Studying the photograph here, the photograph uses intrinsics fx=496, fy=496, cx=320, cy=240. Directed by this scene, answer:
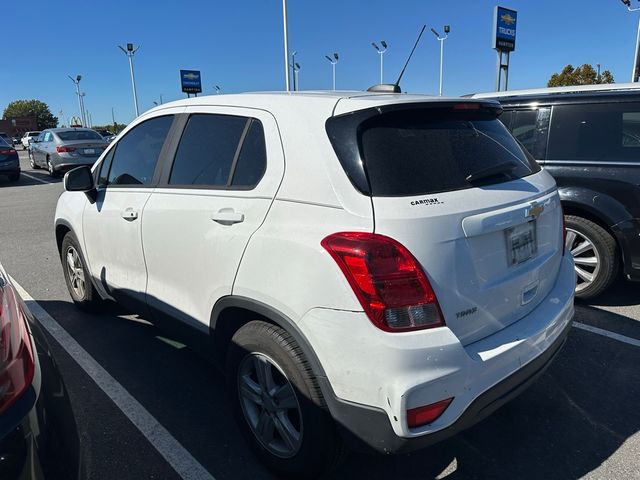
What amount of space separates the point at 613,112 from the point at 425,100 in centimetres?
286

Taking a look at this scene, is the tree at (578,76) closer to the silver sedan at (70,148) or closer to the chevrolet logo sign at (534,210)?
the silver sedan at (70,148)

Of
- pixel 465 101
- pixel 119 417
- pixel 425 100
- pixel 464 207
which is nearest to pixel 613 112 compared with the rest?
pixel 465 101

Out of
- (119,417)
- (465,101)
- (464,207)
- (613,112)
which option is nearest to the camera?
(464,207)

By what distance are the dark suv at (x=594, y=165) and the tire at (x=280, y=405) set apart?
3.30 metres

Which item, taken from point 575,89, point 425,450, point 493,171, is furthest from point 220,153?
point 575,89

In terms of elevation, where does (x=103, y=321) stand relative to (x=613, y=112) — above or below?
below

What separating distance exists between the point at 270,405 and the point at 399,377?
32.0 inches

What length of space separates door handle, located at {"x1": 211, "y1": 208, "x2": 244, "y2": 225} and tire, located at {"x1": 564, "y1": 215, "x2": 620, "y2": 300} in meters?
3.36

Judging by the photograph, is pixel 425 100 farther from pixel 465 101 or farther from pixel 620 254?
pixel 620 254

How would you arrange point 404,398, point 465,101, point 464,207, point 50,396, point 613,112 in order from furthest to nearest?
point 613,112 → point 465,101 → point 464,207 → point 404,398 → point 50,396

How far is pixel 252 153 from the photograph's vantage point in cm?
246

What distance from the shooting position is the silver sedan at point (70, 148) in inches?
623

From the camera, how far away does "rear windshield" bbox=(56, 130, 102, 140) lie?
16.2 meters

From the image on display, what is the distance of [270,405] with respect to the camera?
2381mm
